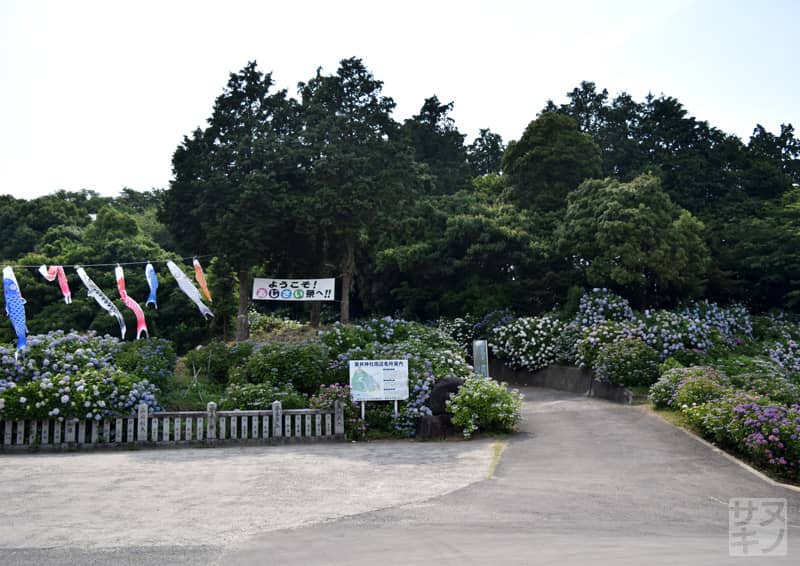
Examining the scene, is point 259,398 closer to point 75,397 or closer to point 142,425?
point 142,425

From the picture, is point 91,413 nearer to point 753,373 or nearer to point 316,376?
point 316,376

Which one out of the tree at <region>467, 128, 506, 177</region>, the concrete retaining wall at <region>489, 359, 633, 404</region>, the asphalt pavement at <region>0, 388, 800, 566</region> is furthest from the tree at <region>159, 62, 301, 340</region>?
the tree at <region>467, 128, 506, 177</region>

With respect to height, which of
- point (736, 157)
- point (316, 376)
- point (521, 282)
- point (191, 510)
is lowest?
point (191, 510)

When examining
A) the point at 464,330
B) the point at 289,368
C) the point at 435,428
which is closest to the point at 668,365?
the point at 435,428

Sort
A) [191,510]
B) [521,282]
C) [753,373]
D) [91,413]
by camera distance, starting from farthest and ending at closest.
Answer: [521,282]
[753,373]
[91,413]
[191,510]

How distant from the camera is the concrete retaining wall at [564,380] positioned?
58.6 ft

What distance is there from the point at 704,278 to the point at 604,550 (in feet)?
69.4

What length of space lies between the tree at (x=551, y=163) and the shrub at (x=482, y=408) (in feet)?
55.4

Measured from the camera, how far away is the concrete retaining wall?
17852 mm

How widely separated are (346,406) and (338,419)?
302 millimetres

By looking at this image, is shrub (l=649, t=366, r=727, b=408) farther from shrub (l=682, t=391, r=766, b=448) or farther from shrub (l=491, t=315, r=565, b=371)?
shrub (l=491, t=315, r=565, b=371)

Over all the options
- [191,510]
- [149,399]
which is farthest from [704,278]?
[191,510]

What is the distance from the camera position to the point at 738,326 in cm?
2138

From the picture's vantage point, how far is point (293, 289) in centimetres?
2236
